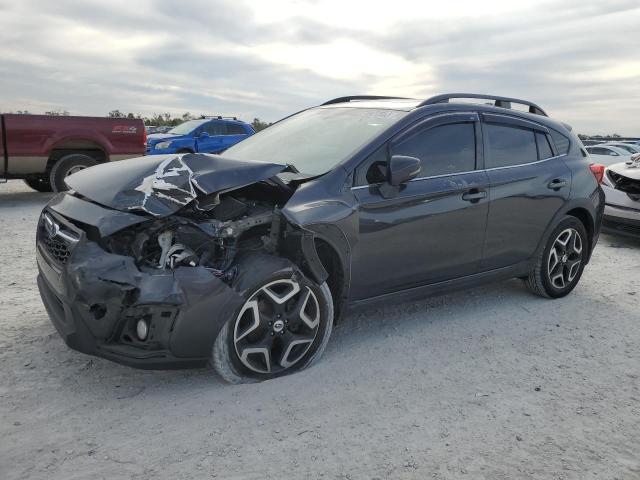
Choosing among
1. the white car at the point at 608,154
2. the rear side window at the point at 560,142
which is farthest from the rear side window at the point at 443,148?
the white car at the point at 608,154

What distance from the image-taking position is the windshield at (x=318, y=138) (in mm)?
3715

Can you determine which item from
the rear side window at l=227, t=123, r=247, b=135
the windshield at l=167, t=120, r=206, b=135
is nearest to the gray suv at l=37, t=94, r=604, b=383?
the windshield at l=167, t=120, r=206, b=135

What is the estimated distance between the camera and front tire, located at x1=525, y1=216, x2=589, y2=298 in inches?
190

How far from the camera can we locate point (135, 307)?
2.78m

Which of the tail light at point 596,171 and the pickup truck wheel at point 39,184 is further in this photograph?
the pickup truck wheel at point 39,184

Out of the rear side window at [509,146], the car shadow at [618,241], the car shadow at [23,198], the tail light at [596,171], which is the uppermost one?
the rear side window at [509,146]

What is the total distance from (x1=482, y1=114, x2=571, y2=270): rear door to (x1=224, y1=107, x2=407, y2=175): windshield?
98 cm

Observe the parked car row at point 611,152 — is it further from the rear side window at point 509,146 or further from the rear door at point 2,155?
the rear door at point 2,155

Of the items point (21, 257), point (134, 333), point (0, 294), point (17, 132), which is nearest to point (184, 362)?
point (134, 333)

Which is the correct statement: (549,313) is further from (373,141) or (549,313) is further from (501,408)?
(373,141)

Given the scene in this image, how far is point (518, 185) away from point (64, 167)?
8403 mm

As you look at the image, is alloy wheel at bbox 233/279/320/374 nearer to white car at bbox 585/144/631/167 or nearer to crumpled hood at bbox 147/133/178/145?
crumpled hood at bbox 147/133/178/145

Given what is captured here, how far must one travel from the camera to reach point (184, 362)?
2918mm

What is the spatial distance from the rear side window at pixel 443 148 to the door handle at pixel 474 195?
171 millimetres
